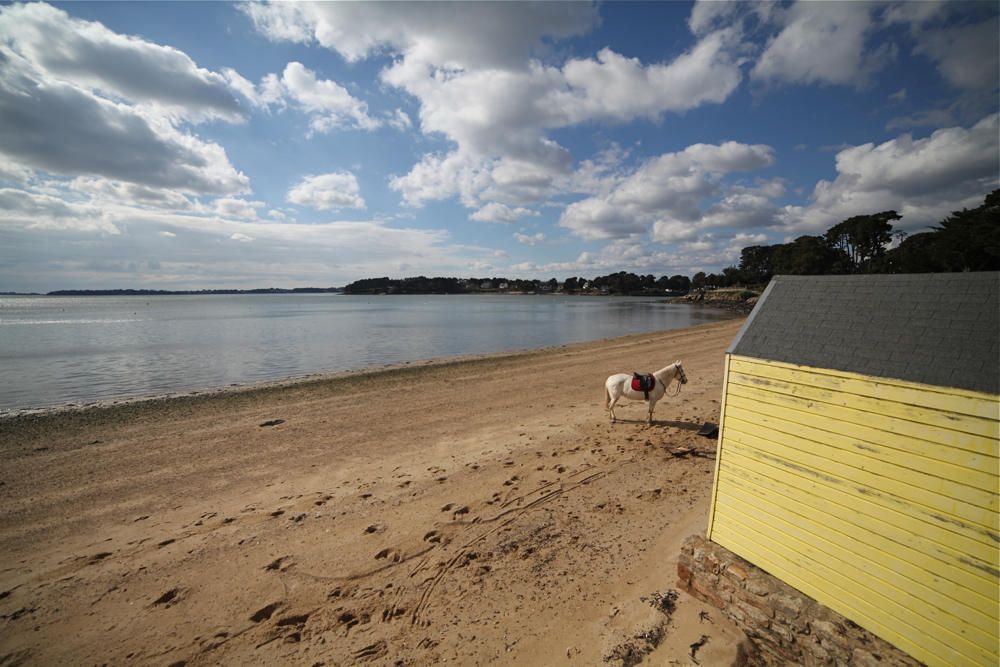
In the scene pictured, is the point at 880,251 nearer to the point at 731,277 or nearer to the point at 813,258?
the point at 813,258

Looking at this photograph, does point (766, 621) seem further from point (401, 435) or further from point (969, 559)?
point (401, 435)

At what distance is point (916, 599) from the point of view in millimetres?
3197

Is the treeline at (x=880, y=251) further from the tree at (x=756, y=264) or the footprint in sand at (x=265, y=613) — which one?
the footprint in sand at (x=265, y=613)

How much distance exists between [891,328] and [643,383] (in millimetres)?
6371

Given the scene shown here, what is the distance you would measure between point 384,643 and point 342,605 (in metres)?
0.85

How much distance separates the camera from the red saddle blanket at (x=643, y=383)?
9797 millimetres

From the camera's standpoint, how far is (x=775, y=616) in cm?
395

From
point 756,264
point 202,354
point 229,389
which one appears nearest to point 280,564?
point 229,389

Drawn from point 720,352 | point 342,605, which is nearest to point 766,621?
point 342,605

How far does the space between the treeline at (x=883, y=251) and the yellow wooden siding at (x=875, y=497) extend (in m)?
21.8

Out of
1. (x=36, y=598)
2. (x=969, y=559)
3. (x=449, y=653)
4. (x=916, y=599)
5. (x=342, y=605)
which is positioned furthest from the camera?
(x=36, y=598)

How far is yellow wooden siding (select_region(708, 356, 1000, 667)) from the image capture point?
2.89m

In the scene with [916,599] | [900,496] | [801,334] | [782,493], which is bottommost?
[916,599]

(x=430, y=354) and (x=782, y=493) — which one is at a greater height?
(x=782, y=493)
